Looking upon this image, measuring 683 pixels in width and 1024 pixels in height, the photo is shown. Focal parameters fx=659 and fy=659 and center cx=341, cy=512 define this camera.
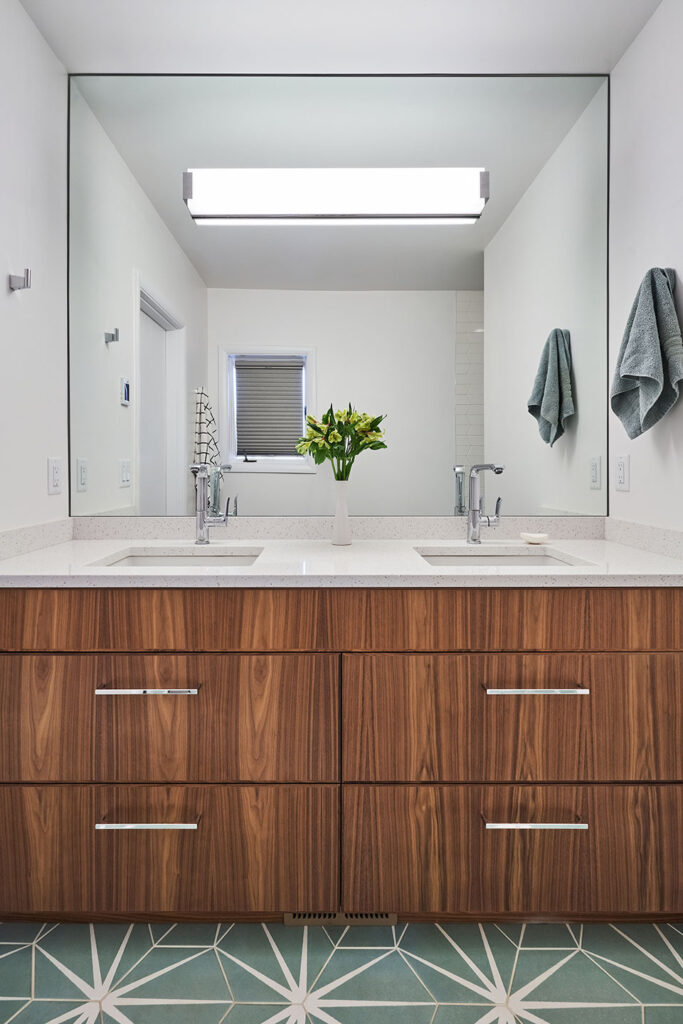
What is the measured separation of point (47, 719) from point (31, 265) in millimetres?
1222

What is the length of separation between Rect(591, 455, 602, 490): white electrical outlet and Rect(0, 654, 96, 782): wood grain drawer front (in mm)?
1573

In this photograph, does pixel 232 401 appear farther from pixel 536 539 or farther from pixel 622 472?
pixel 622 472

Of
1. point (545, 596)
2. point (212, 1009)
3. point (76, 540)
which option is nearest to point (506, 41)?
point (545, 596)

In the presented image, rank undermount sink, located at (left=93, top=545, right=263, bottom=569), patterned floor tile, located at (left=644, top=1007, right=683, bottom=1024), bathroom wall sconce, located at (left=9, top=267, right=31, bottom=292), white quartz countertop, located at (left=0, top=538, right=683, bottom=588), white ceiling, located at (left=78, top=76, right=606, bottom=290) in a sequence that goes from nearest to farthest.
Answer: patterned floor tile, located at (left=644, top=1007, right=683, bottom=1024) < white quartz countertop, located at (left=0, top=538, right=683, bottom=588) < bathroom wall sconce, located at (left=9, top=267, right=31, bottom=292) < undermount sink, located at (left=93, top=545, right=263, bottom=569) < white ceiling, located at (left=78, top=76, right=606, bottom=290)

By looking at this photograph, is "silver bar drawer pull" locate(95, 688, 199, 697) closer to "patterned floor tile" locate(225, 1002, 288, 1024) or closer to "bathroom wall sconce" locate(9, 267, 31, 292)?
"patterned floor tile" locate(225, 1002, 288, 1024)

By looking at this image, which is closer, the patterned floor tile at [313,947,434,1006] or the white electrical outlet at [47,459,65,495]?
the patterned floor tile at [313,947,434,1006]

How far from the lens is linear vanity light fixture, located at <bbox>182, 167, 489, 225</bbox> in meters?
2.00

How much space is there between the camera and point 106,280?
6.83 ft

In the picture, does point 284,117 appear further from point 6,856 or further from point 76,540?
point 6,856

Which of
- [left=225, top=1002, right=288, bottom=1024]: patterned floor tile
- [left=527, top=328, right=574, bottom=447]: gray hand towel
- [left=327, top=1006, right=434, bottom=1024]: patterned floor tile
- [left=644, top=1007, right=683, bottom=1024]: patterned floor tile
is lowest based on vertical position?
[left=327, top=1006, right=434, bottom=1024]: patterned floor tile

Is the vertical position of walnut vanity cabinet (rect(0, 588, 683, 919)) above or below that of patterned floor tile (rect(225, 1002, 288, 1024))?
above

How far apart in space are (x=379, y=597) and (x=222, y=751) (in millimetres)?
485

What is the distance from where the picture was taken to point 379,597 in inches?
57.0

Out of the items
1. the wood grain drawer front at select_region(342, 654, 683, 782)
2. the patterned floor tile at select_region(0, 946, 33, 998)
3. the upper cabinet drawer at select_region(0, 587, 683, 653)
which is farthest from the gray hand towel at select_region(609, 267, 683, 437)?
the patterned floor tile at select_region(0, 946, 33, 998)
